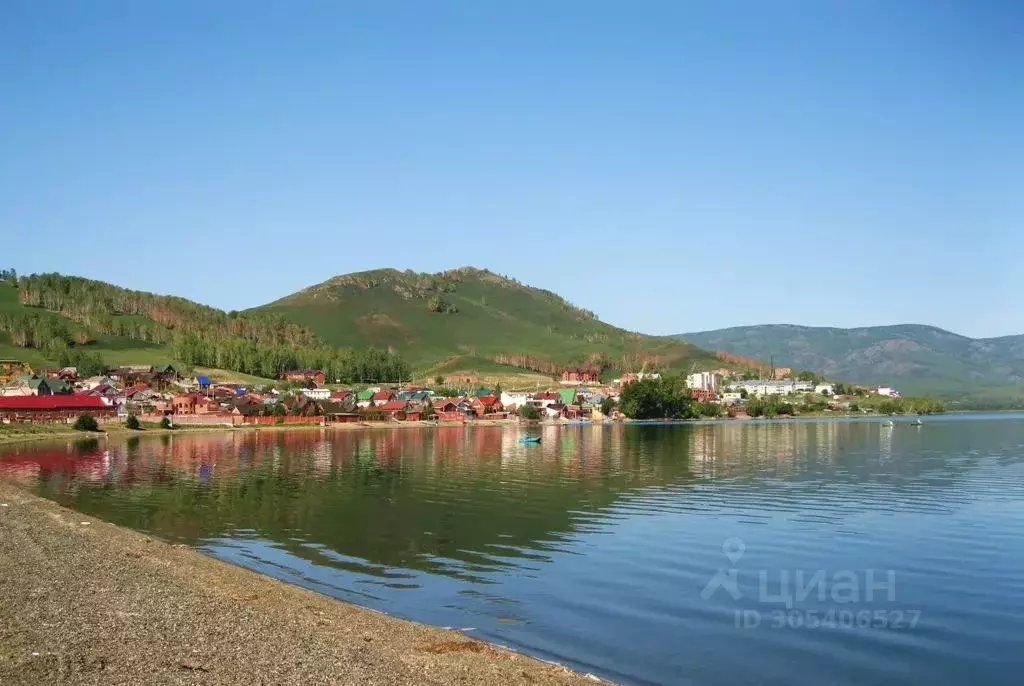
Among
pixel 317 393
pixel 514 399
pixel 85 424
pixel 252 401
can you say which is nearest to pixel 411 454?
pixel 85 424

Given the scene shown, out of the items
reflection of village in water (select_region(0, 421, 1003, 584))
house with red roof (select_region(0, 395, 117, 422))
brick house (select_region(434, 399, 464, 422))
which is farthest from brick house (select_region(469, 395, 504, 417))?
reflection of village in water (select_region(0, 421, 1003, 584))

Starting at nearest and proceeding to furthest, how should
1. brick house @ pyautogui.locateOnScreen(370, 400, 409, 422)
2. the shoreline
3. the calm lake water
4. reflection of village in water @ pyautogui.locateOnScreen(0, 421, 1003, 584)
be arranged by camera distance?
the calm lake water < reflection of village in water @ pyautogui.locateOnScreen(0, 421, 1003, 584) < the shoreline < brick house @ pyautogui.locateOnScreen(370, 400, 409, 422)

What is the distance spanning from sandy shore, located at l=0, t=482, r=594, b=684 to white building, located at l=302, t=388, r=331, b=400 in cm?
14348

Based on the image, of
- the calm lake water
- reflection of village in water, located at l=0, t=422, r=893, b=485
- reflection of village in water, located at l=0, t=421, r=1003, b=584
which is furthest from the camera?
reflection of village in water, located at l=0, t=422, r=893, b=485

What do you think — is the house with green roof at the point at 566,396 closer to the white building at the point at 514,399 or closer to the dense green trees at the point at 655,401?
the white building at the point at 514,399

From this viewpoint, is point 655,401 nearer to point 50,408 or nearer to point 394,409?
point 394,409

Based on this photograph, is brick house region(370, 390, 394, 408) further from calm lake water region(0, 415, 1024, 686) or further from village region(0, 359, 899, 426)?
calm lake water region(0, 415, 1024, 686)

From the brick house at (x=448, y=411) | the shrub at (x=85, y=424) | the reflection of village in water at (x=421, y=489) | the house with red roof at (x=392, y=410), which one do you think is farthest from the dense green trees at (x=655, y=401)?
the shrub at (x=85, y=424)

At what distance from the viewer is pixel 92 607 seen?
695 inches

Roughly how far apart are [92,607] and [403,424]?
128582 millimetres

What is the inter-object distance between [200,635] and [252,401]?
12707 cm

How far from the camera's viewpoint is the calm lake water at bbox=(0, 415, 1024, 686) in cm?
1806

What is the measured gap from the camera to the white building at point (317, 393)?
165 meters

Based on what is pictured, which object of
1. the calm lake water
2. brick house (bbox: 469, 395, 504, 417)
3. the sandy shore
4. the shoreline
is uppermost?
brick house (bbox: 469, 395, 504, 417)
